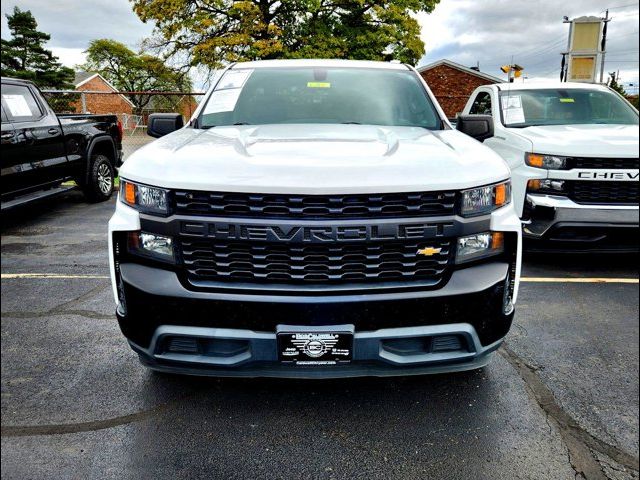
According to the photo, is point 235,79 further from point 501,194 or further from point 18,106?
point 18,106

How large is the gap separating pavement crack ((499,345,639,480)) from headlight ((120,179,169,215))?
6.26ft

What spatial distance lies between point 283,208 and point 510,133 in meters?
4.11

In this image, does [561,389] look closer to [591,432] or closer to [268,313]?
[591,432]

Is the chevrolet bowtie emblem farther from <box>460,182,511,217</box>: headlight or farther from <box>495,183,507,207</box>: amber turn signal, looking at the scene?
<box>495,183,507,207</box>: amber turn signal

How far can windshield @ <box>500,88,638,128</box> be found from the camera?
578 cm

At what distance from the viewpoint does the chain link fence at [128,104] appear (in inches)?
504

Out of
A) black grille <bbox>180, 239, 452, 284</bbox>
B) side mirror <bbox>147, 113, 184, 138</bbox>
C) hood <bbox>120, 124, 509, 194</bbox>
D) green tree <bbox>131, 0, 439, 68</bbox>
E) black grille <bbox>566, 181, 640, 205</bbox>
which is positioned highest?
green tree <bbox>131, 0, 439, 68</bbox>

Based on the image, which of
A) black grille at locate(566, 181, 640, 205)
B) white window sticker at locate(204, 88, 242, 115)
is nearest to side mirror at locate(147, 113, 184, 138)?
white window sticker at locate(204, 88, 242, 115)

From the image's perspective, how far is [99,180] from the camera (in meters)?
8.29

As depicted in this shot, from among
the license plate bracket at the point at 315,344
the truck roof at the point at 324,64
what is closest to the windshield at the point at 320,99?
the truck roof at the point at 324,64

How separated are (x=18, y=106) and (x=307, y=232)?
5674 millimetres

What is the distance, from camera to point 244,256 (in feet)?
6.97

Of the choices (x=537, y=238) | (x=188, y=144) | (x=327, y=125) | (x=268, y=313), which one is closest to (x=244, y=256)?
(x=268, y=313)

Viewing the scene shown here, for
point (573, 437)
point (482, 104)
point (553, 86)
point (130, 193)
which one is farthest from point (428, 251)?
point (482, 104)
